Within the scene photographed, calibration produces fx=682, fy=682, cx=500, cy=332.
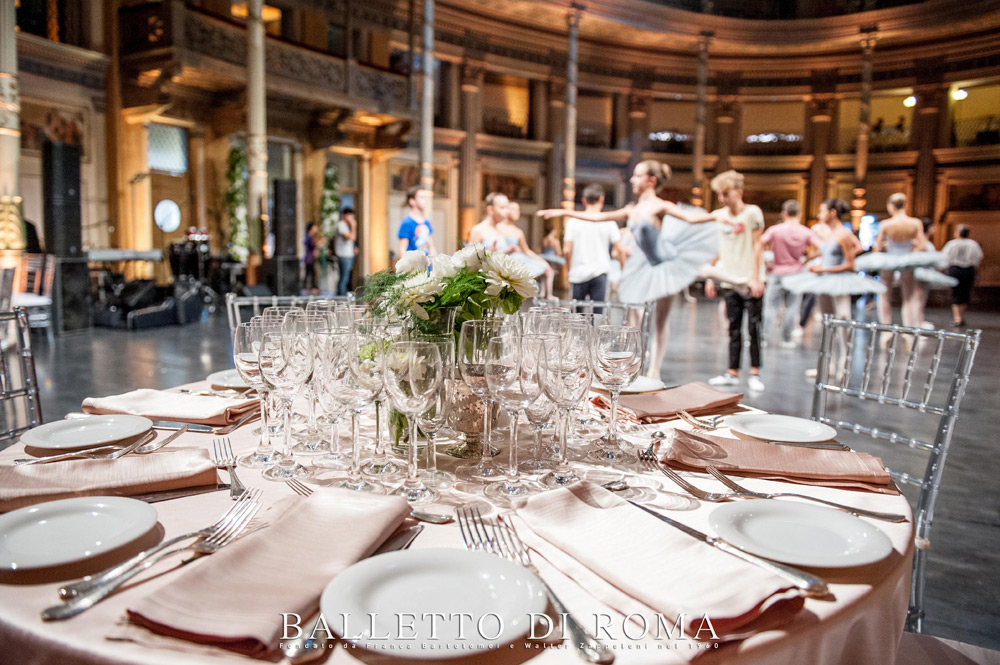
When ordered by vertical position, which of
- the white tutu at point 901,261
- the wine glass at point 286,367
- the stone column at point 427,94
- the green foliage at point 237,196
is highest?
the stone column at point 427,94

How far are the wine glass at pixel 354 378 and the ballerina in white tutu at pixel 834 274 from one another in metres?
6.73

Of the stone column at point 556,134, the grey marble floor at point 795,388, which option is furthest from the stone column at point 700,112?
the grey marble floor at point 795,388

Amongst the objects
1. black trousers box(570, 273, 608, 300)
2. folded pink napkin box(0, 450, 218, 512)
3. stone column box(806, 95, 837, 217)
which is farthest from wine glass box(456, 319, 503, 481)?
stone column box(806, 95, 837, 217)

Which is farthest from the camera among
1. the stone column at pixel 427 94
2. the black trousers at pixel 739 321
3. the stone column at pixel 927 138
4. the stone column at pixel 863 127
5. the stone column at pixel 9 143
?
the stone column at pixel 927 138

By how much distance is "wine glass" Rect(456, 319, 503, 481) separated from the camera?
4.13ft

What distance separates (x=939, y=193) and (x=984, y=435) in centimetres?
1719

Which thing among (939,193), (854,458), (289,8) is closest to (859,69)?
(939,193)

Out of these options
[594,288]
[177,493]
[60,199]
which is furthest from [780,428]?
[60,199]

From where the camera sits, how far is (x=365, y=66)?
13.4m

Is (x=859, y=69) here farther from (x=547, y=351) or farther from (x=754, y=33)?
(x=547, y=351)

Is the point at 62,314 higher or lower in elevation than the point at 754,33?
lower

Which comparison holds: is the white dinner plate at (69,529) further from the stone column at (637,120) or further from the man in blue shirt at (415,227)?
the stone column at (637,120)

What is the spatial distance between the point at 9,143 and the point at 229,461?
8.88 m

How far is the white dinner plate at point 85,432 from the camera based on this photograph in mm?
1427
